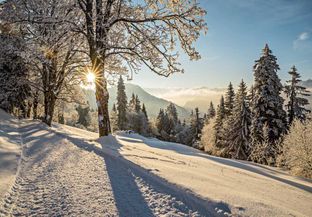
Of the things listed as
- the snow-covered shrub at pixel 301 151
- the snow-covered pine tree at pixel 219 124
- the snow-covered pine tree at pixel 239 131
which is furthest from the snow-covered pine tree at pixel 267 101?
the snow-covered pine tree at pixel 219 124

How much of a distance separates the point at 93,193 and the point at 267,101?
103 feet

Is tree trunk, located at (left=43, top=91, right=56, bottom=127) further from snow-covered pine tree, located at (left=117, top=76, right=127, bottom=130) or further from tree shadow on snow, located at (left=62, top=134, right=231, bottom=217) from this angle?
snow-covered pine tree, located at (left=117, top=76, right=127, bottom=130)

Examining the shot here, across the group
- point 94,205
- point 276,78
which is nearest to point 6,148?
point 94,205

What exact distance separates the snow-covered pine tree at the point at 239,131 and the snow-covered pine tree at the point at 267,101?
219 inches

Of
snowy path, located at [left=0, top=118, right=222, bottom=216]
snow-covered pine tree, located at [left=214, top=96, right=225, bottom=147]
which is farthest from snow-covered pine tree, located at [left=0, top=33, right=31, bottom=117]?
snow-covered pine tree, located at [left=214, top=96, right=225, bottom=147]

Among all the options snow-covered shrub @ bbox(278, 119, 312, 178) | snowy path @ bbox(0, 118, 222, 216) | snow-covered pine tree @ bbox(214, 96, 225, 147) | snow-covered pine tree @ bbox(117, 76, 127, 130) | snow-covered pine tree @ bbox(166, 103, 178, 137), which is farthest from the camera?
snow-covered pine tree @ bbox(166, 103, 178, 137)

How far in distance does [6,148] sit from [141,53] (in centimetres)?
604

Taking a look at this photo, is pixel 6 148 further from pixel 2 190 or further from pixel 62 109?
pixel 62 109

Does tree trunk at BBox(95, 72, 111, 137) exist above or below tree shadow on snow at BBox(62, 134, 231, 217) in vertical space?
above

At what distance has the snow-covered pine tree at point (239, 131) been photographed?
38531mm

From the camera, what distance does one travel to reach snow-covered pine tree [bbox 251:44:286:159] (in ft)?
105

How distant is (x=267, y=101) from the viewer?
32.3 m

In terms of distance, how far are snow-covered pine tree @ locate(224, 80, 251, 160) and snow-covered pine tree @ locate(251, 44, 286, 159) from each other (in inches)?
219

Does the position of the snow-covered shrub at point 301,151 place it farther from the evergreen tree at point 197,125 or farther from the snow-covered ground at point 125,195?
the evergreen tree at point 197,125
